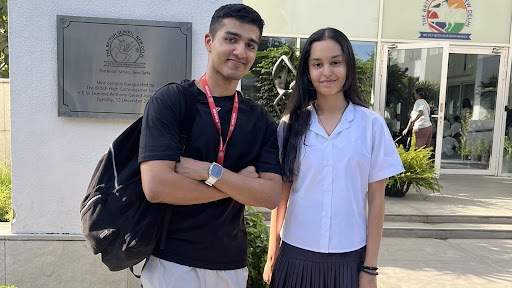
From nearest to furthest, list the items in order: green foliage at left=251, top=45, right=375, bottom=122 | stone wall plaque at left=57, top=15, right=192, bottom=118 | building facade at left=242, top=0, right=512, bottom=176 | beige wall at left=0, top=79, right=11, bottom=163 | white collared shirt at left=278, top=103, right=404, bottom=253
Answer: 1. white collared shirt at left=278, top=103, right=404, bottom=253
2. stone wall plaque at left=57, top=15, right=192, bottom=118
3. beige wall at left=0, top=79, right=11, bottom=163
4. green foliage at left=251, top=45, right=375, bottom=122
5. building facade at left=242, top=0, right=512, bottom=176

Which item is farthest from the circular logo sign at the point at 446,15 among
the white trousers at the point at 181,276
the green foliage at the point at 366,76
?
the white trousers at the point at 181,276

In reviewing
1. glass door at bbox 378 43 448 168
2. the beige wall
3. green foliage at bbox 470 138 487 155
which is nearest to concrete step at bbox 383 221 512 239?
glass door at bbox 378 43 448 168

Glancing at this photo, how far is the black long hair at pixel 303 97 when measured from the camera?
1875mm

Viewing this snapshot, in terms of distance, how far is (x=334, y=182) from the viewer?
183 cm

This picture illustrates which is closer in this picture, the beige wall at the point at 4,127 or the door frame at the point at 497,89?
the beige wall at the point at 4,127

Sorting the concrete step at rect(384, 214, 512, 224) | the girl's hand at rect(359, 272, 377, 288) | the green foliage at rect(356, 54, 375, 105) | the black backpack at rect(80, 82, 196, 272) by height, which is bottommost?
the concrete step at rect(384, 214, 512, 224)

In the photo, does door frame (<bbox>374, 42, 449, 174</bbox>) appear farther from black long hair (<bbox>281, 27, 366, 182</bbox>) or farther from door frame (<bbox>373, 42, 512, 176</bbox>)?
black long hair (<bbox>281, 27, 366, 182</bbox>)

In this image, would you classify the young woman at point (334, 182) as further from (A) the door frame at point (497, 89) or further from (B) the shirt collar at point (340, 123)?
(A) the door frame at point (497, 89)

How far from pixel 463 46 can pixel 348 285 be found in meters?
8.45

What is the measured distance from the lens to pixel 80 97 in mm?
2816

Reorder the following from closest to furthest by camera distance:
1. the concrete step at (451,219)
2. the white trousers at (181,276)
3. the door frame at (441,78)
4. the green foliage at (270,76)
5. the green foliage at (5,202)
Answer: the white trousers at (181,276)
the green foliage at (5,202)
the concrete step at (451,219)
the green foliage at (270,76)
the door frame at (441,78)

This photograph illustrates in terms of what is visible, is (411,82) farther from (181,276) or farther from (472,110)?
(181,276)

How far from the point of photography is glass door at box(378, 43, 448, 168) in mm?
8023

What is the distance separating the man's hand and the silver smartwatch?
14mm
